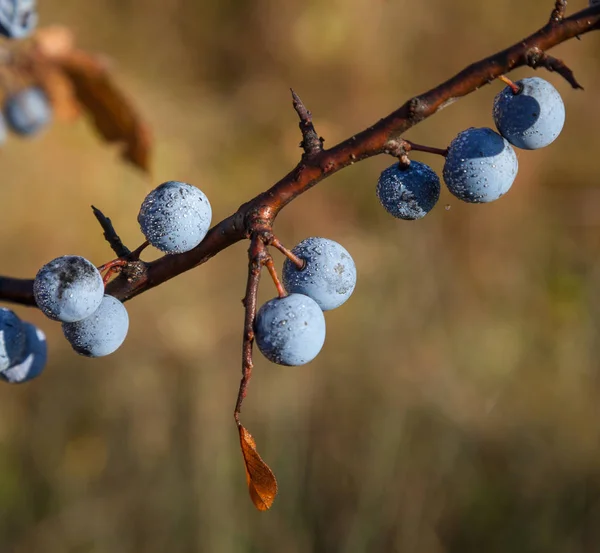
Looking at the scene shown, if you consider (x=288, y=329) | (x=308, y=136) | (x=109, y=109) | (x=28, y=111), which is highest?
(x=28, y=111)

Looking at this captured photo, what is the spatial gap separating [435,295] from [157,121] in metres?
3.20

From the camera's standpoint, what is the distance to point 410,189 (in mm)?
1179

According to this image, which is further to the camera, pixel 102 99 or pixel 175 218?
pixel 102 99

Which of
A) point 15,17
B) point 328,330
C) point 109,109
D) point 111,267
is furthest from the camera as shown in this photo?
point 328,330

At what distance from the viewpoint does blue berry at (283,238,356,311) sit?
3.75ft

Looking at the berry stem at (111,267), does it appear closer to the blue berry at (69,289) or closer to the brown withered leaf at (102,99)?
the blue berry at (69,289)

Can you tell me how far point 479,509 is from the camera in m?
3.66

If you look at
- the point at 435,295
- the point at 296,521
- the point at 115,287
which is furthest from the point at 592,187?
the point at 115,287

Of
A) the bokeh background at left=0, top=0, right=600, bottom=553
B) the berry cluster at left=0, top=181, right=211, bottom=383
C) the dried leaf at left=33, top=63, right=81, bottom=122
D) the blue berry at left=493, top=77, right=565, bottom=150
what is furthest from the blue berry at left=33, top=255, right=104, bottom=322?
the bokeh background at left=0, top=0, right=600, bottom=553

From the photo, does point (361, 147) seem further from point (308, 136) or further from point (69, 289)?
point (69, 289)

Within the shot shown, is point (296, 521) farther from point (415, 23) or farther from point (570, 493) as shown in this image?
point (415, 23)

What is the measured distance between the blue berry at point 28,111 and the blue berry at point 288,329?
1.89m

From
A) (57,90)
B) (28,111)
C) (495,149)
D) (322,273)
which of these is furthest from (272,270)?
(28,111)

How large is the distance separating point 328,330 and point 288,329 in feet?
12.4
